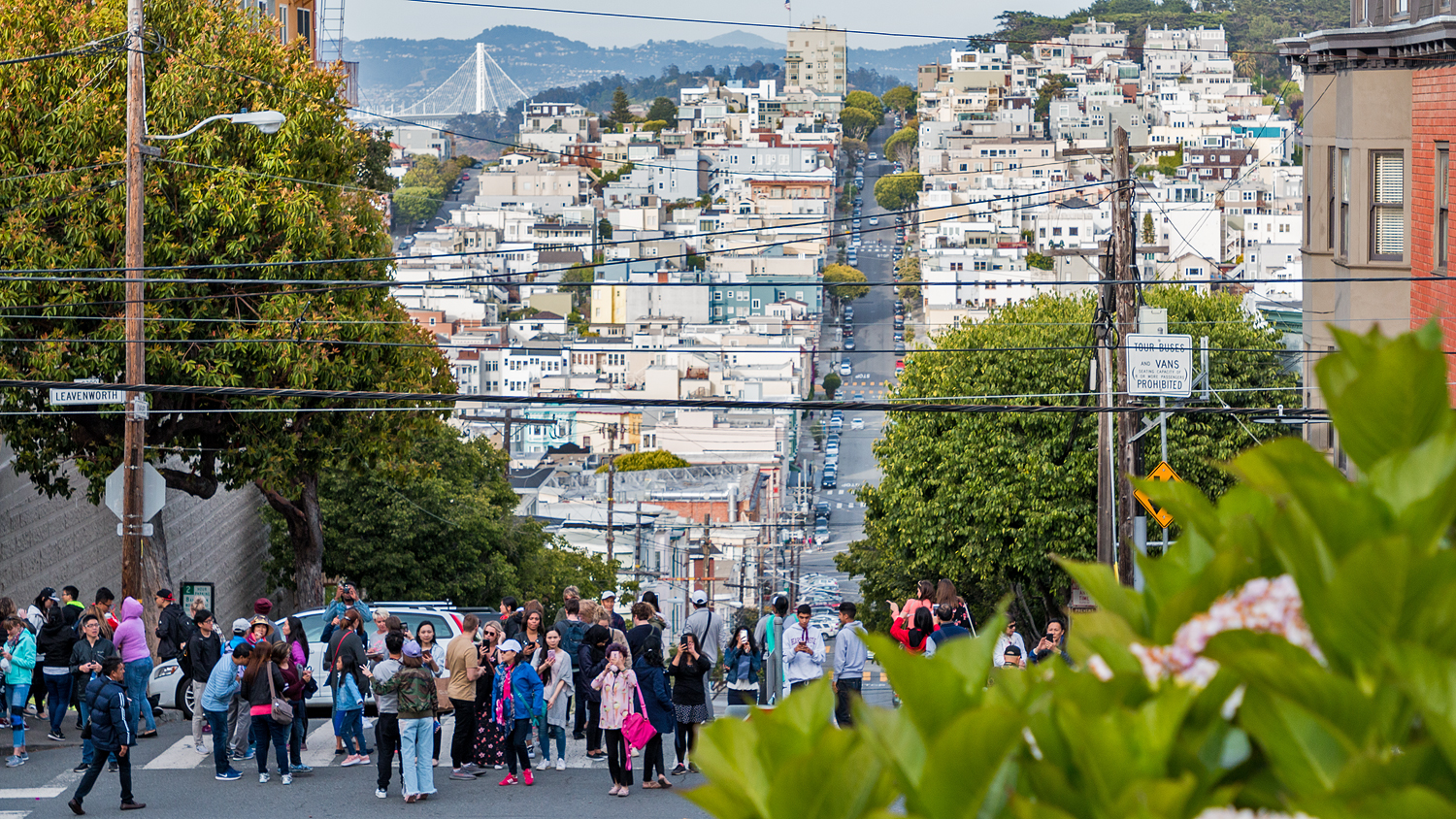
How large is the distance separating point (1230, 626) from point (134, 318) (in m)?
18.4

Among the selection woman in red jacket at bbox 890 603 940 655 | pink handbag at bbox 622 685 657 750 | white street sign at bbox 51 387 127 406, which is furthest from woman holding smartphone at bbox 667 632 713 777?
white street sign at bbox 51 387 127 406

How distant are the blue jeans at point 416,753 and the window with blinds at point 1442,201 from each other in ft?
42.4

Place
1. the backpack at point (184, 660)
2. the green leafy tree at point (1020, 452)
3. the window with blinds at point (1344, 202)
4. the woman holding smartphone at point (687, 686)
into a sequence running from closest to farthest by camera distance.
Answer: the woman holding smartphone at point (687, 686)
the backpack at point (184, 660)
the window with blinds at point (1344, 202)
the green leafy tree at point (1020, 452)

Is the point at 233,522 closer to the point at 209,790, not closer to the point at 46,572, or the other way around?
the point at 46,572

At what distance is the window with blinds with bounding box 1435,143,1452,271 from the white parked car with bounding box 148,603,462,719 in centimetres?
1217

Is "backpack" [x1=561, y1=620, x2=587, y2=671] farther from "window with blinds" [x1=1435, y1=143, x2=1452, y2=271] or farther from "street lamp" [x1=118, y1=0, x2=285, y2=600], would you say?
"window with blinds" [x1=1435, y1=143, x2=1452, y2=271]

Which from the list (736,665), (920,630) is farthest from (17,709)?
(920,630)

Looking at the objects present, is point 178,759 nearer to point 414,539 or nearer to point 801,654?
point 801,654

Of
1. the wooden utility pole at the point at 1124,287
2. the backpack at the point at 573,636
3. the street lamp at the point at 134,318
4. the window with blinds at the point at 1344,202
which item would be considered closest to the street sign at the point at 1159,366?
the wooden utility pole at the point at 1124,287

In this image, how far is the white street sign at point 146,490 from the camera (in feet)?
62.3

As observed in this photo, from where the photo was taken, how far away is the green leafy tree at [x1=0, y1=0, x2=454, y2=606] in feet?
65.3

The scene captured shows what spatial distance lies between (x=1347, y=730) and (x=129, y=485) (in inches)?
746

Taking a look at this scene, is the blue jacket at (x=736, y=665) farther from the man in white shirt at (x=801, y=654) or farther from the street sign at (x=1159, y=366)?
the street sign at (x=1159, y=366)

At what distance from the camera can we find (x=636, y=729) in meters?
12.9
